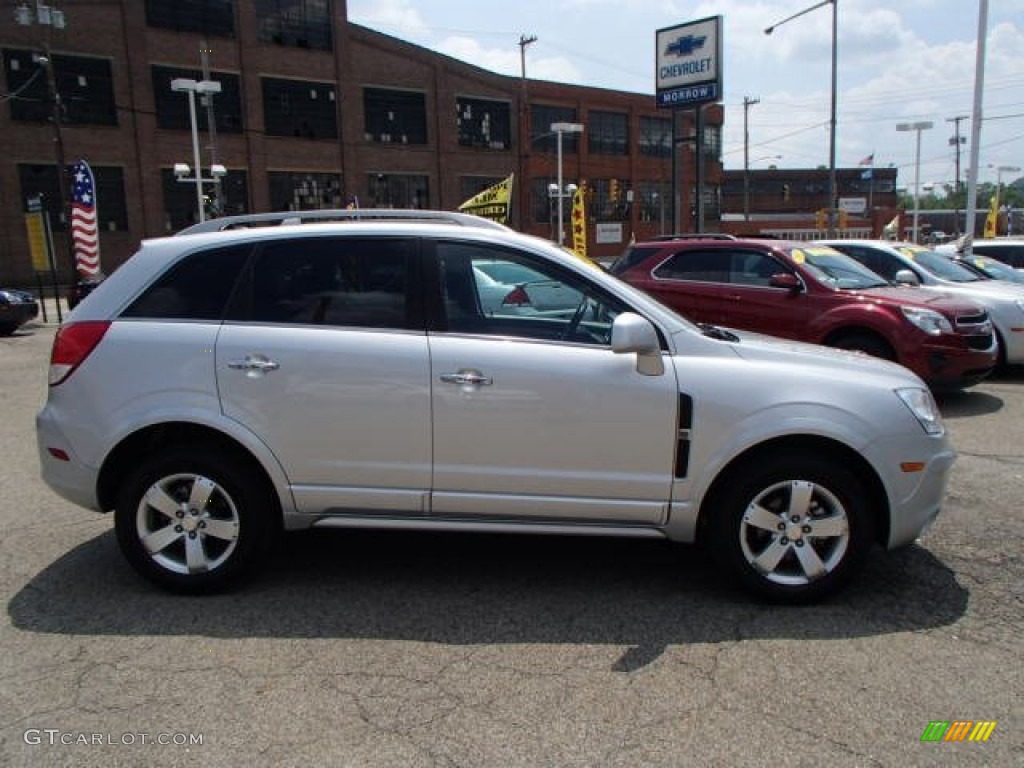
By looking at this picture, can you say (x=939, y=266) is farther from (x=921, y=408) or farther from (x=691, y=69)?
(x=691, y=69)

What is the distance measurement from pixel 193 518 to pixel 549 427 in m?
1.81

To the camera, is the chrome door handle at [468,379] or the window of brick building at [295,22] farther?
the window of brick building at [295,22]

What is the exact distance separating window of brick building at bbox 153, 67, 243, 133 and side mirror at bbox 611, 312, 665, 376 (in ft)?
131

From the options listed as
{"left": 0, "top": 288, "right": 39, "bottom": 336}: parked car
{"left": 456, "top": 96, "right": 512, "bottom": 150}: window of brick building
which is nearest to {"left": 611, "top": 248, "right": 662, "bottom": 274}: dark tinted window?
{"left": 0, "top": 288, "right": 39, "bottom": 336}: parked car

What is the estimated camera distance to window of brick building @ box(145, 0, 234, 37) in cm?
3825

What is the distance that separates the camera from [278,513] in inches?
159

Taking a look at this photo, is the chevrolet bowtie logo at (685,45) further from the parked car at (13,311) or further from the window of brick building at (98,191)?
the window of brick building at (98,191)

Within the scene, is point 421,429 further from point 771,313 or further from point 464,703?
point 771,313

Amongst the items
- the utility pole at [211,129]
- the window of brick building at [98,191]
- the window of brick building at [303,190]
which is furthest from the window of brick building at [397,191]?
the window of brick building at [98,191]

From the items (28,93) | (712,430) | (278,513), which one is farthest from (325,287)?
(28,93)

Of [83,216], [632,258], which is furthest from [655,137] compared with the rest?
[632,258]

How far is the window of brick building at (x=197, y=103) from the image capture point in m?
38.5

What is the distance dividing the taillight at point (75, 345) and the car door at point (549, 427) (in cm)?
168

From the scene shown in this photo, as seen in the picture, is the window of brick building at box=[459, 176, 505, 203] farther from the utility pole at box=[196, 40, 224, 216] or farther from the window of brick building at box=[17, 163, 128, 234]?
the window of brick building at box=[17, 163, 128, 234]
